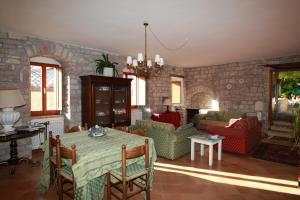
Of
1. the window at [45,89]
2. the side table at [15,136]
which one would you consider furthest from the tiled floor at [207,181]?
the window at [45,89]

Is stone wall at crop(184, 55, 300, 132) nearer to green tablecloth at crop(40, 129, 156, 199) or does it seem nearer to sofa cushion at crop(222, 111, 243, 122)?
sofa cushion at crop(222, 111, 243, 122)

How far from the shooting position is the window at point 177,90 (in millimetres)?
9312

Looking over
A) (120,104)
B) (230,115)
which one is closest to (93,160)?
(120,104)

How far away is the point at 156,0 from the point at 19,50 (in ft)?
11.5

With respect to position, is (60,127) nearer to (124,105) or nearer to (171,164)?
(124,105)

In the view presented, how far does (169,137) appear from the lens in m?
4.35

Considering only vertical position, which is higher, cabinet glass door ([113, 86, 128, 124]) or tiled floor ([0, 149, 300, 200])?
cabinet glass door ([113, 86, 128, 124])

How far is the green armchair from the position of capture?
434 cm

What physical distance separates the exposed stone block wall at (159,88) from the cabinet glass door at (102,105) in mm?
2565

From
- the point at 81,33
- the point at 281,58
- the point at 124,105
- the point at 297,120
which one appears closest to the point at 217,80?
the point at 281,58

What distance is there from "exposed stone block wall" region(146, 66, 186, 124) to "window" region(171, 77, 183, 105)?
0.57m

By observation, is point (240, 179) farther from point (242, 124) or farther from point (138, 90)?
point (138, 90)

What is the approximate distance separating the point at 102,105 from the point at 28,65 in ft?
6.68

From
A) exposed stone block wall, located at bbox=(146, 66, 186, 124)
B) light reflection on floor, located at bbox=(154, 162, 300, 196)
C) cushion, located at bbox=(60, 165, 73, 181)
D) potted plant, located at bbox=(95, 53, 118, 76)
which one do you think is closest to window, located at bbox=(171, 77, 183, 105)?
exposed stone block wall, located at bbox=(146, 66, 186, 124)
